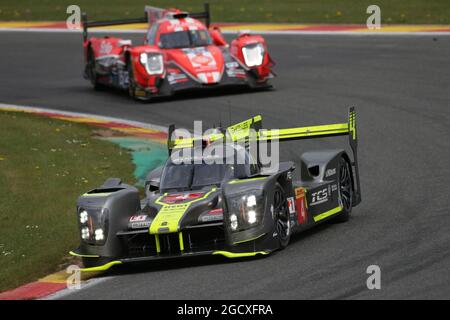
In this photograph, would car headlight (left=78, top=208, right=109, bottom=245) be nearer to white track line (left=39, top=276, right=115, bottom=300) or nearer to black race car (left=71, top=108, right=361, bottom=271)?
black race car (left=71, top=108, right=361, bottom=271)

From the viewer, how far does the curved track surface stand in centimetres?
959

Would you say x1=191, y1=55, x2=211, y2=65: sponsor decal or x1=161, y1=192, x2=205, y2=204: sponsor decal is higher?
x1=161, y1=192, x2=205, y2=204: sponsor decal

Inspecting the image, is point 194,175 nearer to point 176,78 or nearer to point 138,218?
point 138,218

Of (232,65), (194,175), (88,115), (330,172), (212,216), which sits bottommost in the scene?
(88,115)

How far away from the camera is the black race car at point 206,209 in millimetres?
10492

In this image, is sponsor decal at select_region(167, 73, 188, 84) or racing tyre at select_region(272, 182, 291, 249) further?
sponsor decal at select_region(167, 73, 188, 84)

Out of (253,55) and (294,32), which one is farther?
(294,32)

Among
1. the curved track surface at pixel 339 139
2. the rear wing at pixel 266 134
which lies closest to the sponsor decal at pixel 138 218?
the curved track surface at pixel 339 139

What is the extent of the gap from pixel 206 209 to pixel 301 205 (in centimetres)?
129

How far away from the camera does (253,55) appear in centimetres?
2166

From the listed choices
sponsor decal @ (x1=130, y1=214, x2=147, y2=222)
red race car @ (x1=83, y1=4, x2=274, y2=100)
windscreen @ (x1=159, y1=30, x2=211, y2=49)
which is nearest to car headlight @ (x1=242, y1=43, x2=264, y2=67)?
red race car @ (x1=83, y1=4, x2=274, y2=100)

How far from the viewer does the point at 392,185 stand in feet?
45.6

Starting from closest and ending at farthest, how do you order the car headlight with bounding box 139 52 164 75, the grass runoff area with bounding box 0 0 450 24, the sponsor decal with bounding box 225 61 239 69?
1. the car headlight with bounding box 139 52 164 75
2. the sponsor decal with bounding box 225 61 239 69
3. the grass runoff area with bounding box 0 0 450 24

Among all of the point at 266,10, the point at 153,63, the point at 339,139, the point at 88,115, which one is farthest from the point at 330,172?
the point at 266,10
